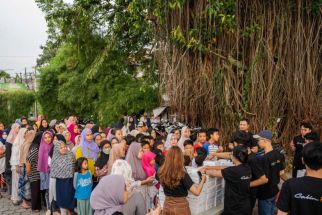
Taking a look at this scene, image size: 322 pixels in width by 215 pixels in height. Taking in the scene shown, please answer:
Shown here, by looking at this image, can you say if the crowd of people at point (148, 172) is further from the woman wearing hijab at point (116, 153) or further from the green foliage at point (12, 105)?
the green foliage at point (12, 105)

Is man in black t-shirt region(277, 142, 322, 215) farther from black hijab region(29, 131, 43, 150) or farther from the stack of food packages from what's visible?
black hijab region(29, 131, 43, 150)

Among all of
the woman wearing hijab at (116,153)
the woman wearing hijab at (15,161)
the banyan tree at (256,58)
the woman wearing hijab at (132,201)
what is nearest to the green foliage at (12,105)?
the woman wearing hijab at (15,161)

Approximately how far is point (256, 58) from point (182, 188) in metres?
3.79

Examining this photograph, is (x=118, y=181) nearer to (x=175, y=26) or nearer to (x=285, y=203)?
(x=285, y=203)

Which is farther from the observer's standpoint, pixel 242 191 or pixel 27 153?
pixel 27 153

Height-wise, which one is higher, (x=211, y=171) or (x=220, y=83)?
(x=220, y=83)

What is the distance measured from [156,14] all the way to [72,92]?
7.32m

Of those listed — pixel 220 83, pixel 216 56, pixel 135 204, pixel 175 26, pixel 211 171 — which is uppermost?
pixel 175 26

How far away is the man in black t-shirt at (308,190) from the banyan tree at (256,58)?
4.08m

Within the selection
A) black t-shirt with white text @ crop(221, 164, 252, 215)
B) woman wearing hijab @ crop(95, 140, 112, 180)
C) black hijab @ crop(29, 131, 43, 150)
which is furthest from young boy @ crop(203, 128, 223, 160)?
black hijab @ crop(29, 131, 43, 150)

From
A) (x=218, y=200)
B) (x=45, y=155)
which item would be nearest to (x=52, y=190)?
(x=45, y=155)

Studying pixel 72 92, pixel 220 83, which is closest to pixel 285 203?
pixel 220 83

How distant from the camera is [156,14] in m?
6.75

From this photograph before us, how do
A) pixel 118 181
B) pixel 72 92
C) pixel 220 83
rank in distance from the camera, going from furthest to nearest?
pixel 72 92 < pixel 220 83 < pixel 118 181
